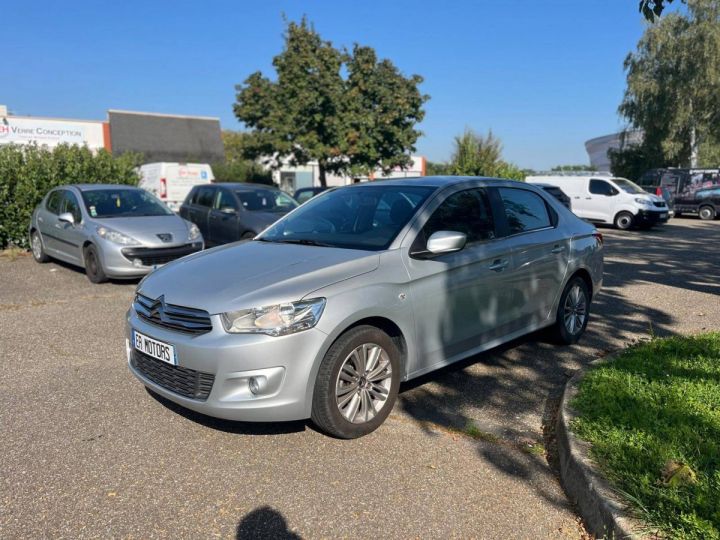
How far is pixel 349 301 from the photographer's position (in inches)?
141

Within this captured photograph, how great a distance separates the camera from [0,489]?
126 inches

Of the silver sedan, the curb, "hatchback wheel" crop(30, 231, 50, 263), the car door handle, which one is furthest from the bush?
the curb

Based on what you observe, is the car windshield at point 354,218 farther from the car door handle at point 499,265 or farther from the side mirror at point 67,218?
the side mirror at point 67,218

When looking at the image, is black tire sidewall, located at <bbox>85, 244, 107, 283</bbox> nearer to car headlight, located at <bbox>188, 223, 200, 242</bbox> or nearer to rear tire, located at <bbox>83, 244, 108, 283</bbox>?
rear tire, located at <bbox>83, 244, 108, 283</bbox>

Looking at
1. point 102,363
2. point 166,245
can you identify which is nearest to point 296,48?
point 166,245

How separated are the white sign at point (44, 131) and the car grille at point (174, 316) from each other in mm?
30913

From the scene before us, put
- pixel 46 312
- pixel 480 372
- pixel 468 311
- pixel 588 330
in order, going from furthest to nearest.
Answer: pixel 46 312 < pixel 588 330 < pixel 480 372 < pixel 468 311

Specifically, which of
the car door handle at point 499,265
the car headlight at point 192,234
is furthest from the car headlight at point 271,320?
the car headlight at point 192,234

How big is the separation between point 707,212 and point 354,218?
24.6 metres

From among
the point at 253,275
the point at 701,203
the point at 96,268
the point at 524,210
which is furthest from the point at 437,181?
the point at 701,203

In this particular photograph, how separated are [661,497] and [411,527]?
3.97 feet

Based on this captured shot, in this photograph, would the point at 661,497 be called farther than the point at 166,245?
No

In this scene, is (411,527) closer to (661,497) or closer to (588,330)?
(661,497)

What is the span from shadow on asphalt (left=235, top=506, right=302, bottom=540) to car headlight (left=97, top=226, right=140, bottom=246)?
6661 millimetres
